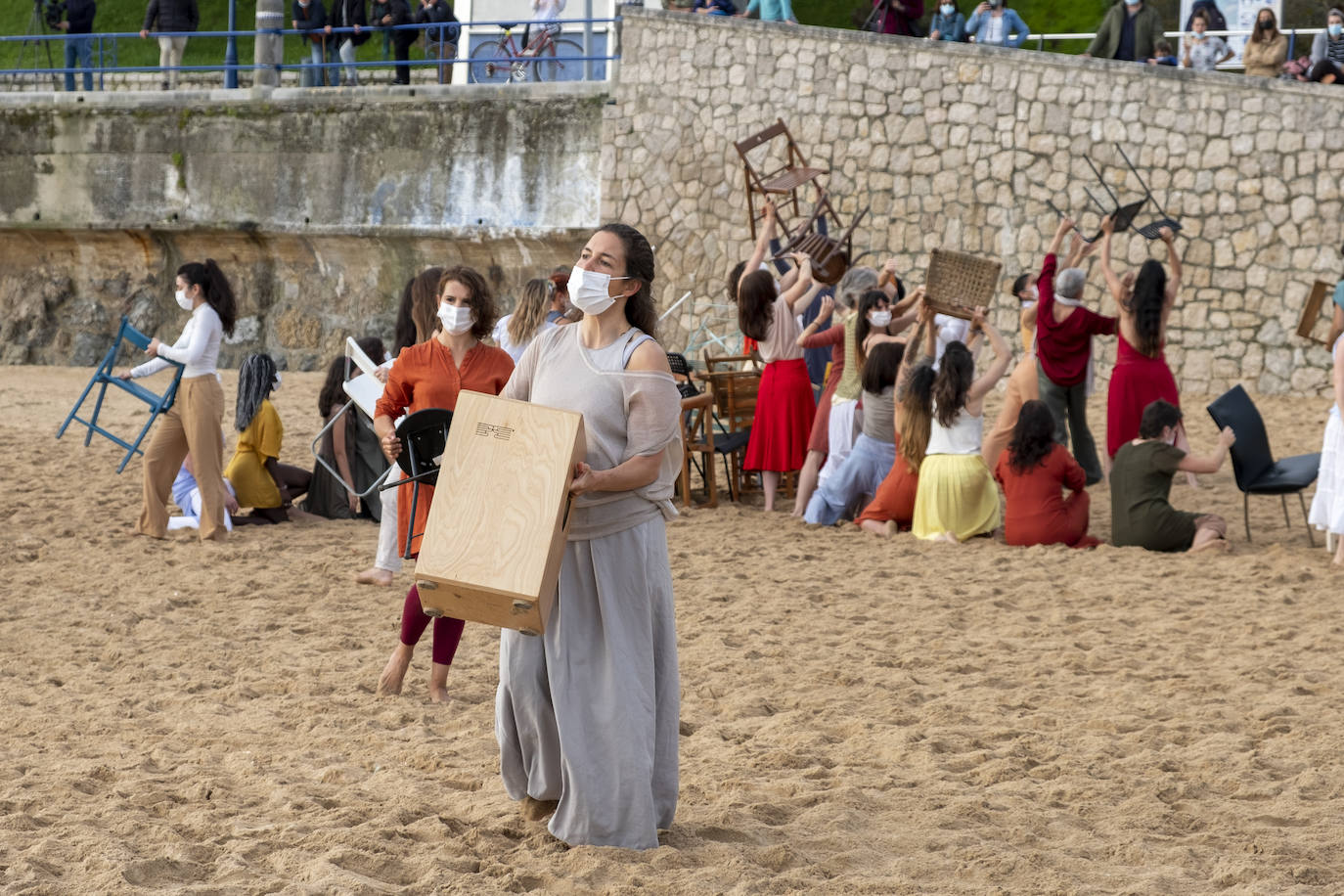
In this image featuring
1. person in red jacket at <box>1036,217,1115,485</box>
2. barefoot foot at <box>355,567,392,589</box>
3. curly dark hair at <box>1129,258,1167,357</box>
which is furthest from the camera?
person in red jacket at <box>1036,217,1115,485</box>

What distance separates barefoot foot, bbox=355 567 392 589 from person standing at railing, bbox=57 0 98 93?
13.1 m

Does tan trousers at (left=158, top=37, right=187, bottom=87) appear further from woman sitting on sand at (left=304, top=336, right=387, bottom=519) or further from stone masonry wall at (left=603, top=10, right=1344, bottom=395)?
woman sitting on sand at (left=304, top=336, right=387, bottom=519)

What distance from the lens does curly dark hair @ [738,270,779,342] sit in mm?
8344

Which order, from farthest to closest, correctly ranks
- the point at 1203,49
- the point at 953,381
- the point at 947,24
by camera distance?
the point at 947,24, the point at 1203,49, the point at 953,381

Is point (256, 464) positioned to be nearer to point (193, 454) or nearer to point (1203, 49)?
point (193, 454)

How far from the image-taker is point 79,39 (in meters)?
17.8

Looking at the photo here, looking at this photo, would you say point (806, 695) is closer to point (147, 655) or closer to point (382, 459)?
point (147, 655)

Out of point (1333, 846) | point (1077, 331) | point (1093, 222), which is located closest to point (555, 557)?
point (1333, 846)

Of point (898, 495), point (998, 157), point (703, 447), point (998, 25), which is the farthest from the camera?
point (998, 25)

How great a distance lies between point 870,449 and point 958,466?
74 cm

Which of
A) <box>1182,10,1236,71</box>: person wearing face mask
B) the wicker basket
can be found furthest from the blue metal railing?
the wicker basket

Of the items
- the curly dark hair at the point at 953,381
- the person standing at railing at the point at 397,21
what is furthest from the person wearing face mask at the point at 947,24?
the curly dark hair at the point at 953,381

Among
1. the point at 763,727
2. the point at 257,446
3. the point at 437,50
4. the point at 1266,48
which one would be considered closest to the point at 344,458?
the point at 257,446

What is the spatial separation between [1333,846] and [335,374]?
6.03m
